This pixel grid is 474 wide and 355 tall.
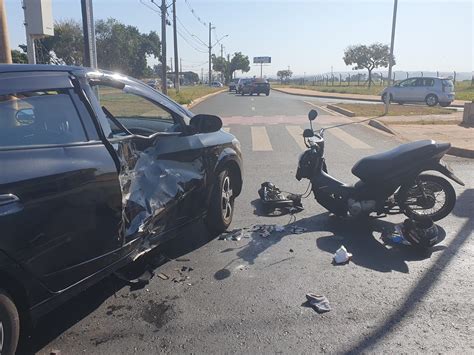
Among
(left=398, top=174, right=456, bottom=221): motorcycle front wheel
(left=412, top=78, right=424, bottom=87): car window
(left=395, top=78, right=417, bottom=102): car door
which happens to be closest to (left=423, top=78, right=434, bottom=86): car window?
(left=412, top=78, right=424, bottom=87): car window

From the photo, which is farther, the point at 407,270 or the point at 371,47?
the point at 371,47

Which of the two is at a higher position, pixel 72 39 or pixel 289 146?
pixel 72 39

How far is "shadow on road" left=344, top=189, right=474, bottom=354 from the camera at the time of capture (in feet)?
10.2

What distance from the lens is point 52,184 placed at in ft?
8.77

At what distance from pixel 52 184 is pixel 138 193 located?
3.11ft

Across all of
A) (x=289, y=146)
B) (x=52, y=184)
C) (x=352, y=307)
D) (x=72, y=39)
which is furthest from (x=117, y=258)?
(x=72, y=39)

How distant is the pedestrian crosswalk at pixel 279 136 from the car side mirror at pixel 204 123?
655cm

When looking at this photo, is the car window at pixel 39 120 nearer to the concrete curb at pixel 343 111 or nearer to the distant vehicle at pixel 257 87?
the concrete curb at pixel 343 111

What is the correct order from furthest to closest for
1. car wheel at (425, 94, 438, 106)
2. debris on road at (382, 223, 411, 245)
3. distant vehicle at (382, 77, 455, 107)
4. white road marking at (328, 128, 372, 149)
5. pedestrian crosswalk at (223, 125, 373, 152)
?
car wheel at (425, 94, 438, 106)
distant vehicle at (382, 77, 455, 107)
pedestrian crosswalk at (223, 125, 373, 152)
white road marking at (328, 128, 372, 149)
debris on road at (382, 223, 411, 245)

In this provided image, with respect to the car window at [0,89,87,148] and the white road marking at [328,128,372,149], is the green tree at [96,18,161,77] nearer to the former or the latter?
the white road marking at [328,128,372,149]

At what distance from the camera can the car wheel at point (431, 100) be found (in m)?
25.7

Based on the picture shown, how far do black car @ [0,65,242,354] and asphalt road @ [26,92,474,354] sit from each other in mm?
446

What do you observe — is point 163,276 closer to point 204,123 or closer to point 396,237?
point 204,123

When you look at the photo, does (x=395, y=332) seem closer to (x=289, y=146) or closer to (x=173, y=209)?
(x=173, y=209)
